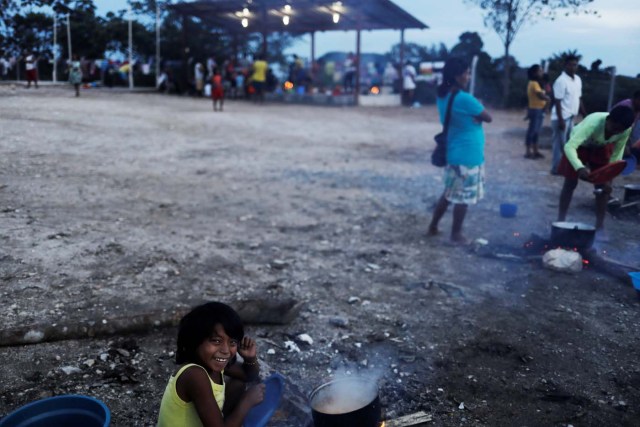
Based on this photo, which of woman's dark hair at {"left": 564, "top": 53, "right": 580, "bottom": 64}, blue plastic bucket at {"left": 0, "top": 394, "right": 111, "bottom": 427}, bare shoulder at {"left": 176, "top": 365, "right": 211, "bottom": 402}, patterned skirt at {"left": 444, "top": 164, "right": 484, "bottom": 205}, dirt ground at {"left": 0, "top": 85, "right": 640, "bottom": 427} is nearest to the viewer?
bare shoulder at {"left": 176, "top": 365, "right": 211, "bottom": 402}

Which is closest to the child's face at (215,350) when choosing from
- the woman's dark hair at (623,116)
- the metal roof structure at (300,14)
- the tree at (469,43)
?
the woman's dark hair at (623,116)

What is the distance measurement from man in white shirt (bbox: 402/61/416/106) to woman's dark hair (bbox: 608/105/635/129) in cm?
1660

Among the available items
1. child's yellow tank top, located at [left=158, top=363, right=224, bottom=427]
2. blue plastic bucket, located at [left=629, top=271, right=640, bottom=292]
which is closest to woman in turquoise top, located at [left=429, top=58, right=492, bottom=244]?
blue plastic bucket, located at [left=629, top=271, right=640, bottom=292]

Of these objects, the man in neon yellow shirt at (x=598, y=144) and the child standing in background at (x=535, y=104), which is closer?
the man in neon yellow shirt at (x=598, y=144)

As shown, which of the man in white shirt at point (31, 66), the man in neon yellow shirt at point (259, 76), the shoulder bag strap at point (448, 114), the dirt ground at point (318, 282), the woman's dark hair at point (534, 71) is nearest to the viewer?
the dirt ground at point (318, 282)

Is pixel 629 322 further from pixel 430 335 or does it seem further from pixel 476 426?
pixel 476 426

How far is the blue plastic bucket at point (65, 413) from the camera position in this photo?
2057 millimetres

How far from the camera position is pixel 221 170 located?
26.1 ft

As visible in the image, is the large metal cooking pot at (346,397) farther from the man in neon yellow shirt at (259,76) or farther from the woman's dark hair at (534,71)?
the man in neon yellow shirt at (259,76)

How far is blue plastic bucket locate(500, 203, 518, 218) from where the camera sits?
6016 millimetres

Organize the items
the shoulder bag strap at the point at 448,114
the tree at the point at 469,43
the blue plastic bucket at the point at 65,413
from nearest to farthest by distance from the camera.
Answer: the blue plastic bucket at the point at 65,413 < the shoulder bag strap at the point at 448,114 < the tree at the point at 469,43

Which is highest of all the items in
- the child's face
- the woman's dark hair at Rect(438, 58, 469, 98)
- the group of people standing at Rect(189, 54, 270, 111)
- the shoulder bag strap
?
the group of people standing at Rect(189, 54, 270, 111)

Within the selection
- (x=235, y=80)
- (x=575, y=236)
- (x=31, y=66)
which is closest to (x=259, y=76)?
(x=235, y=80)

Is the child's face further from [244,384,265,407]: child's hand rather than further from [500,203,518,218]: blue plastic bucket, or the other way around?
[500,203,518,218]: blue plastic bucket
